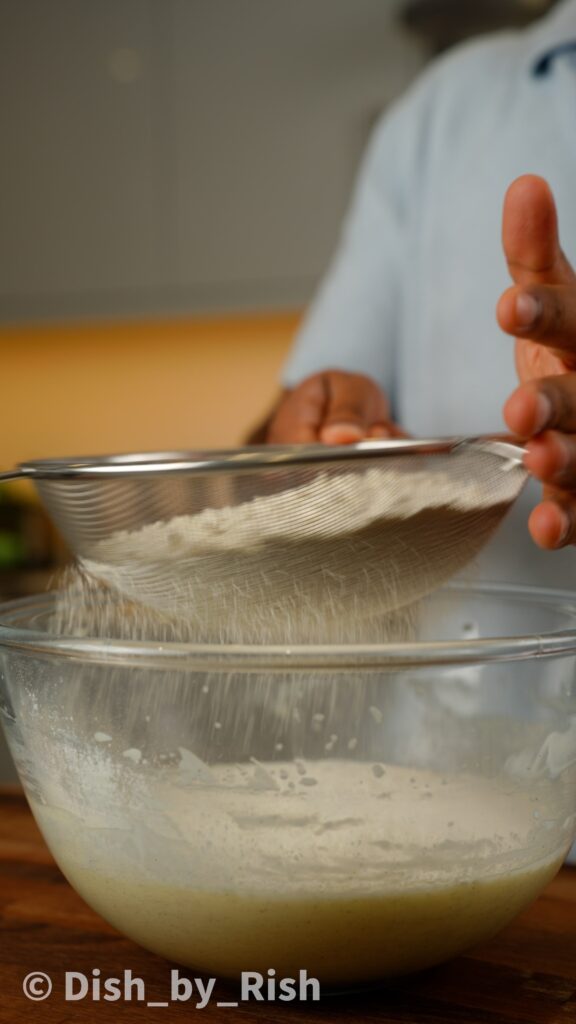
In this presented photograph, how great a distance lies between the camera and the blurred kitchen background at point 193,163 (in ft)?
6.28

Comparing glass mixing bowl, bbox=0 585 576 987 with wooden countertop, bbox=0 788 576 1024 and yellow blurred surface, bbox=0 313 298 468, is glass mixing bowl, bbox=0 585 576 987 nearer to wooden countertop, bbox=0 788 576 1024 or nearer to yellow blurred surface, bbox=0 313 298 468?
wooden countertop, bbox=0 788 576 1024

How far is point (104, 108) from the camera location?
81.8 inches

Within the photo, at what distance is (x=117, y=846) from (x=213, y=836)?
5 cm

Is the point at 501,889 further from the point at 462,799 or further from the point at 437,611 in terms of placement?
the point at 437,611

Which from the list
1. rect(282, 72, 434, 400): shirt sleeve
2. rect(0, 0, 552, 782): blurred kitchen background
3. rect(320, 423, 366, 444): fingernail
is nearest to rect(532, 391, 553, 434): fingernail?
rect(320, 423, 366, 444): fingernail

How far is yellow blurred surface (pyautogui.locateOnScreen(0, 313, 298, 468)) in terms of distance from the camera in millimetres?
2332

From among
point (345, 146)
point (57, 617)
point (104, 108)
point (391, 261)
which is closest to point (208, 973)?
point (57, 617)

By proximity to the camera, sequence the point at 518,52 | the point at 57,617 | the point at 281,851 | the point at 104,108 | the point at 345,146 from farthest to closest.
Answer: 1. the point at 104,108
2. the point at 345,146
3. the point at 518,52
4. the point at 57,617
5. the point at 281,851

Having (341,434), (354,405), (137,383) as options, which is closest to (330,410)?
(354,405)

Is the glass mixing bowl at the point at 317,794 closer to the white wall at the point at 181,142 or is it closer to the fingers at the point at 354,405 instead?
the fingers at the point at 354,405

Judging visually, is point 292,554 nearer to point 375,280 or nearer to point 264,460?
point 264,460

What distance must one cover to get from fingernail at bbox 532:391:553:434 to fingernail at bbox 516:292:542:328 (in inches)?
1.1

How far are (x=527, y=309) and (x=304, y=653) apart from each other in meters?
0.15

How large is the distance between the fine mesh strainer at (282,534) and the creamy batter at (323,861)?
10 centimetres
